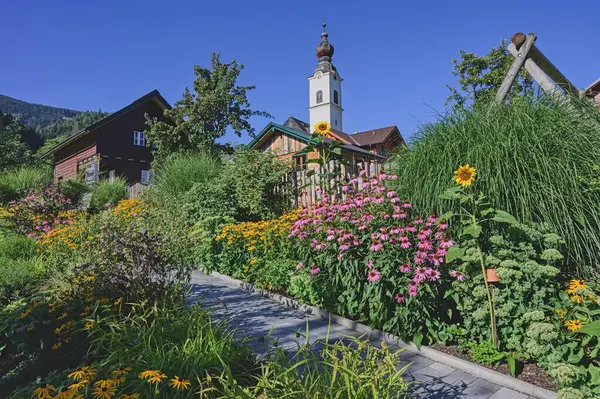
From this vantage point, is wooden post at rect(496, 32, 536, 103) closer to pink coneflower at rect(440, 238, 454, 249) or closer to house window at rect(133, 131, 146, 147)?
pink coneflower at rect(440, 238, 454, 249)

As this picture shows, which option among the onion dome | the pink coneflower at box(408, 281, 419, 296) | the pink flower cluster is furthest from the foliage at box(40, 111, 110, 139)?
the pink coneflower at box(408, 281, 419, 296)

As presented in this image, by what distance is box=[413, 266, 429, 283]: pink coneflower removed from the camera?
2.63m

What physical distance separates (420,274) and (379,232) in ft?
1.76

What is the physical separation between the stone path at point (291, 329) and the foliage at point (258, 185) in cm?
177

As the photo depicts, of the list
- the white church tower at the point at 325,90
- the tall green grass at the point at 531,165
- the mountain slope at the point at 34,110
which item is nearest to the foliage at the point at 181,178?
the tall green grass at the point at 531,165

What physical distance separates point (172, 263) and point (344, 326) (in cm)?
163

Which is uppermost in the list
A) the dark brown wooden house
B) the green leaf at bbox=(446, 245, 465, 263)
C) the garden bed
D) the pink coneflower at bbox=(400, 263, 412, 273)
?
the dark brown wooden house

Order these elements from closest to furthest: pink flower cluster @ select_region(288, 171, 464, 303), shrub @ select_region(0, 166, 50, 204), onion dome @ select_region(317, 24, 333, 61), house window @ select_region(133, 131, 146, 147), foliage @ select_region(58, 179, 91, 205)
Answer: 1. pink flower cluster @ select_region(288, 171, 464, 303)
2. shrub @ select_region(0, 166, 50, 204)
3. foliage @ select_region(58, 179, 91, 205)
4. house window @ select_region(133, 131, 146, 147)
5. onion dome @ select_region(317, 24, 333, 61)

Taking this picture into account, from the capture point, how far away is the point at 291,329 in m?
3.22

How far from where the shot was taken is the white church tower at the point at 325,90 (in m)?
37.3

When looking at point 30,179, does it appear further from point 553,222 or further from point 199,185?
point 553,222

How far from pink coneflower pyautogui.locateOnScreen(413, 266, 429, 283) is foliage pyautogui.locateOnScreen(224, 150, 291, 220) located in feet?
13.8

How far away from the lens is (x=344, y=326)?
3.38 metres

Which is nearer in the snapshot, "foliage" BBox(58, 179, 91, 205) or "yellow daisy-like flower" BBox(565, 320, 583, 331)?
"yellow daisy-like flower" BBox(565, 320, 583, 331)
